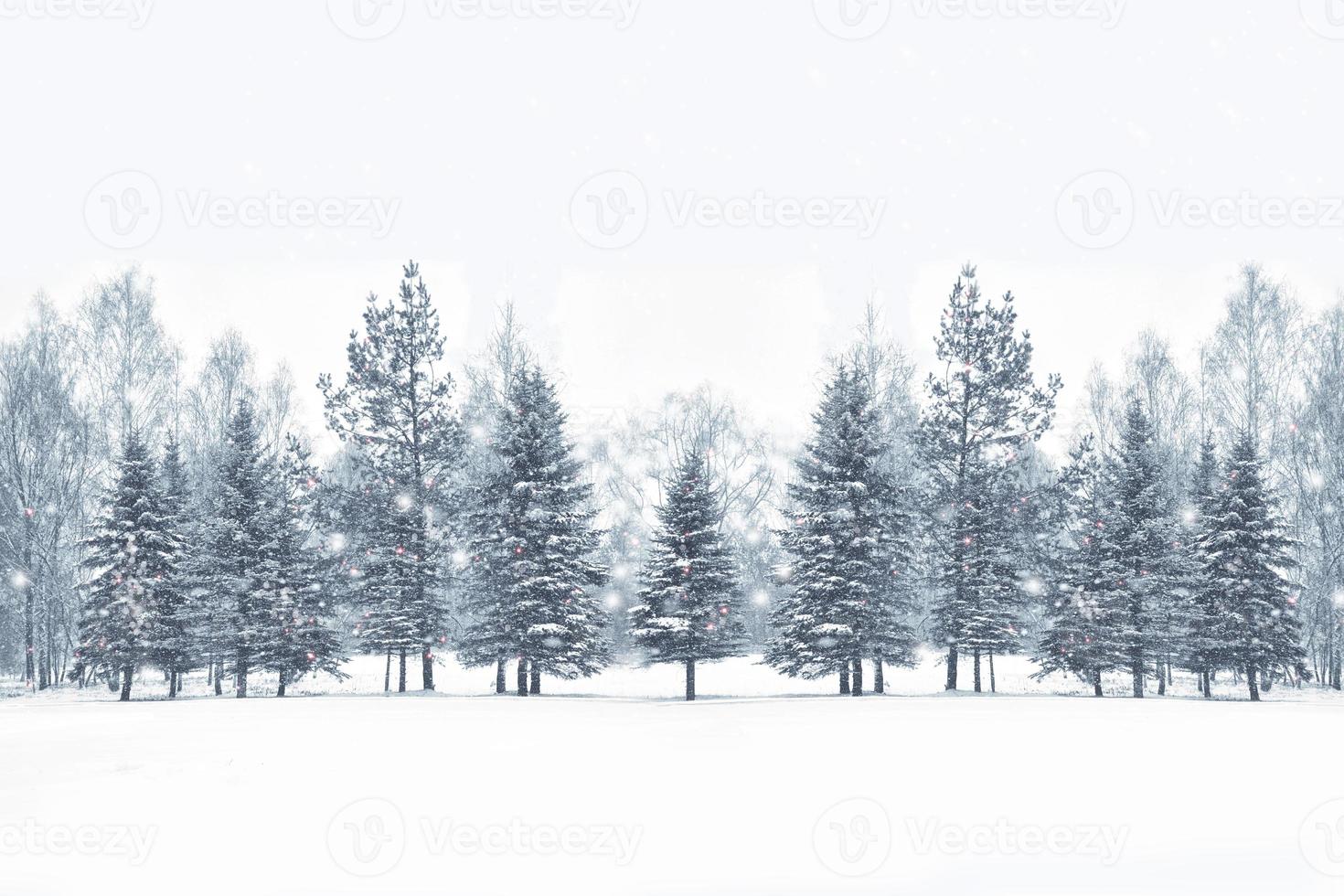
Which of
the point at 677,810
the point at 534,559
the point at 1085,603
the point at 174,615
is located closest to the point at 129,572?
the point at 174,615

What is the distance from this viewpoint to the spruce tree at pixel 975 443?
27.6 m

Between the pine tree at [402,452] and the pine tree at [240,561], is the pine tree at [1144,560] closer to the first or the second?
the pine tree at [402,452]

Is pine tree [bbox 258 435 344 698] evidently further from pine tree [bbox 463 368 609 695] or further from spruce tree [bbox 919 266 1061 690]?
spruce tree [bbox 919 266 1061 690]

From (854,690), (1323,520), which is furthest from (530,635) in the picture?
(1323,520)

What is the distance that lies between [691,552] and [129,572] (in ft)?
61.5

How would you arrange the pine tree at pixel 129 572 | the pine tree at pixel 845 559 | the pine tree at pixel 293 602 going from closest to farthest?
1. the pine tree at pixel 845 559
2. the pine tree at pixel 129 572
3. the pine tree at pixel 293 602

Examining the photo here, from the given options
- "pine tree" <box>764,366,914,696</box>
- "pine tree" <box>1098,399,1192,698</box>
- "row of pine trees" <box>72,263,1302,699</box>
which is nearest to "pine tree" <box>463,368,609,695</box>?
"row of pine trees" <box>72,263,1302,699</box>

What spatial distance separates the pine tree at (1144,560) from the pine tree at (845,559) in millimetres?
7135

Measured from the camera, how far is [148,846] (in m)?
7.78

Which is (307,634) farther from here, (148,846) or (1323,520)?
(1323,520)

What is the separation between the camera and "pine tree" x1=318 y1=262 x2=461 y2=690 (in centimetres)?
2814

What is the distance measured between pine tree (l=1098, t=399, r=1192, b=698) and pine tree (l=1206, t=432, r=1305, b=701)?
1525mm

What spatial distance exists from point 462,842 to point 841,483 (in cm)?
2080

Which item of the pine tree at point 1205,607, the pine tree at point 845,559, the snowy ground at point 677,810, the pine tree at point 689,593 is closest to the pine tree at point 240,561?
the pine tree at point 689,593
